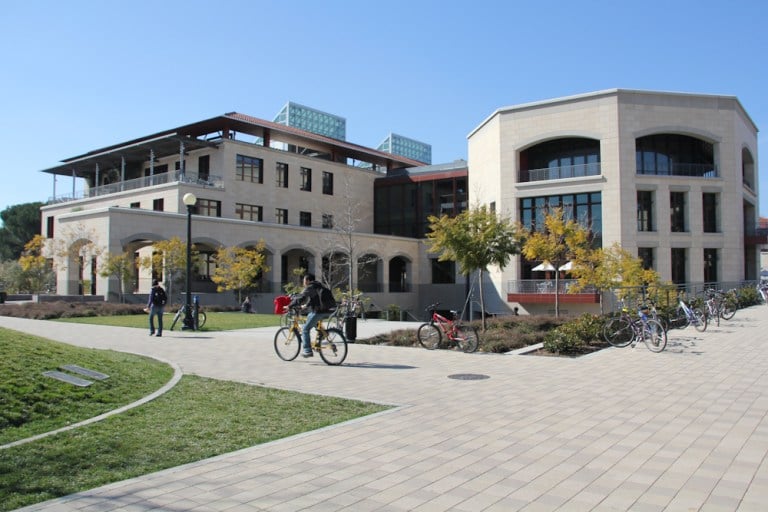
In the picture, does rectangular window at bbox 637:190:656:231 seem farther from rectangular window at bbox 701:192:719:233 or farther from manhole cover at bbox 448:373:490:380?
manhole cover at bbox 448:373:490:380

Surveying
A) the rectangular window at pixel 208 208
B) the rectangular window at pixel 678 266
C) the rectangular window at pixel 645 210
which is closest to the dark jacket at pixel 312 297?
the rectangular window at pixel 645 210

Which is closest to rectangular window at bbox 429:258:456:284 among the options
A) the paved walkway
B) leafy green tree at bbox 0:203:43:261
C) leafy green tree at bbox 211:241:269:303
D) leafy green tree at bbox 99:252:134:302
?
leafy green tree at bbox 211:241:269:303

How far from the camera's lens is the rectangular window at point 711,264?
41.8 meters

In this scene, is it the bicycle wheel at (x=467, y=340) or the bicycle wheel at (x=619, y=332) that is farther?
the bicycle wheel at (x=619, y=332)

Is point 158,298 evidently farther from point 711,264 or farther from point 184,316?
point 711,264

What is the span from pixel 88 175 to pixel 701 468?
60.9 meters

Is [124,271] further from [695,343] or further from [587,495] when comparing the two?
[587,495]

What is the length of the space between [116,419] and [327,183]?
1905 inches

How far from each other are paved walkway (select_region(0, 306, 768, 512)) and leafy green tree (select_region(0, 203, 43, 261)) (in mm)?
71003

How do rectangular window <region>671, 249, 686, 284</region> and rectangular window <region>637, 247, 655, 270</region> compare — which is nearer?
rectangular window <region>637, 247, 655, 270</region>

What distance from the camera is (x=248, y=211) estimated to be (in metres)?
48.3

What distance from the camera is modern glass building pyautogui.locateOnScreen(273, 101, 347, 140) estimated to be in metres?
137

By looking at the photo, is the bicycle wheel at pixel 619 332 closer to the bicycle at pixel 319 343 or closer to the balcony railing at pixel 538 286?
the bicycle at pixel 319 343

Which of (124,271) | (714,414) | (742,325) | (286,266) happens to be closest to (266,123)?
(286,266)
